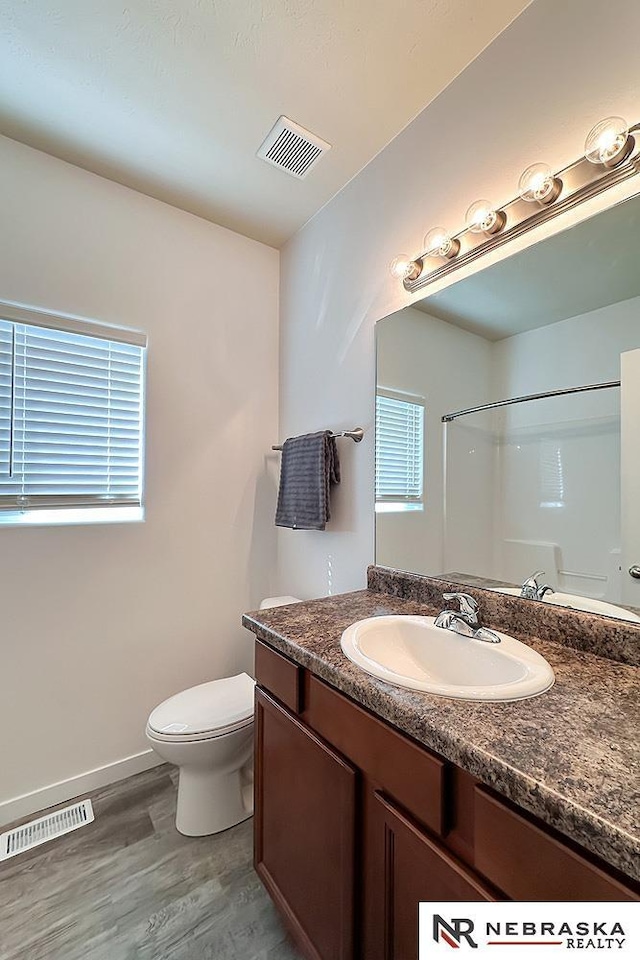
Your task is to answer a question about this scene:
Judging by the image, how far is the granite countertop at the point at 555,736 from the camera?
0.49 metres

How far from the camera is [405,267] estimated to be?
1.47 metres

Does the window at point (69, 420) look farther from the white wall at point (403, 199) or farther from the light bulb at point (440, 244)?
the light bulb at point (440, 244)

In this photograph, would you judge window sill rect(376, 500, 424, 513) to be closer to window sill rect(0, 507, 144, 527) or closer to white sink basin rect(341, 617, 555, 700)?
white sink basin rect(341, 617, 555, 700)

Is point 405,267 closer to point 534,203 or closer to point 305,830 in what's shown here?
point 534,203

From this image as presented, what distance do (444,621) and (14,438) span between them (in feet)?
5.55

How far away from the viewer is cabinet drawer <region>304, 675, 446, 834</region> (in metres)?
0.70

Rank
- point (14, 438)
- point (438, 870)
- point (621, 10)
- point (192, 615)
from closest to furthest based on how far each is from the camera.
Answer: point (438, 870) < point (621, 10) < point (14, 438) < point (192, 615)

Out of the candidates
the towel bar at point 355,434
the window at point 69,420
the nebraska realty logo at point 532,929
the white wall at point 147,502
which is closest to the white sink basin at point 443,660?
the nebraska realty logo at point 532,929

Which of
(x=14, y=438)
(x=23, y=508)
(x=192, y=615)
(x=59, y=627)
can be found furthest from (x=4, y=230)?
(x=192, y=615)

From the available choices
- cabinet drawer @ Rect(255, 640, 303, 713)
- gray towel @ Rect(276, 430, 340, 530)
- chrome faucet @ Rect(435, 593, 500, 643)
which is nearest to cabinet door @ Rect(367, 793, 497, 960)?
cabinet drawer @ Rect(255, 640, 303, 713)

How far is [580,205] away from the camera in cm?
104

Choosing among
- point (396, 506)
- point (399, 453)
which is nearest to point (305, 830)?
point (396, 506)

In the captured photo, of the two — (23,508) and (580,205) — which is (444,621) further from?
(23,508)

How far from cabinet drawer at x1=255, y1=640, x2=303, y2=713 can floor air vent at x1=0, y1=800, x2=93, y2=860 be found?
108cm
